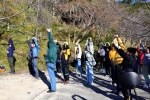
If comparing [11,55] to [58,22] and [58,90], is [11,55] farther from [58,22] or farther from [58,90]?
[58,22]

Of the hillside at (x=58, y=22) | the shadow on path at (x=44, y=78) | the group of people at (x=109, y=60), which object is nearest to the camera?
the group of people at (x=109, y=60)

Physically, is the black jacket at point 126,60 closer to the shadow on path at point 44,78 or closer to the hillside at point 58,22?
the shadow on path at point 44,78

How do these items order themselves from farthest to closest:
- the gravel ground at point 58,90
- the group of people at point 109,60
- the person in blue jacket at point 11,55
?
the person in blue jacket at point 11,55
the gravel ground at point 58,90
the group of people at point 109,60

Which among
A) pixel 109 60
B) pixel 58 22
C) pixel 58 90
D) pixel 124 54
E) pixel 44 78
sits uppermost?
pixel 58 22

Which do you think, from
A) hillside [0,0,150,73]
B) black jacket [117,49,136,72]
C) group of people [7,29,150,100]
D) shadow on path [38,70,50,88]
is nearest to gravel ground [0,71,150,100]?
shadow on path [38,70,50,88]

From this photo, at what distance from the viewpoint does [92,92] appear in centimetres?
782

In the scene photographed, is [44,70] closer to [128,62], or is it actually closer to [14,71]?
[14,71]

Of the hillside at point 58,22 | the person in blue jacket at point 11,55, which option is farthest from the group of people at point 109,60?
the hillside at point 58,22

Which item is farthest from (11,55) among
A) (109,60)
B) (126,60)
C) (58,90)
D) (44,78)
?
(126,60)

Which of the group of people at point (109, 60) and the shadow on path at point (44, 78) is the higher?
the group of people at point (109, 60)

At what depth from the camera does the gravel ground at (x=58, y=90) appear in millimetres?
7121

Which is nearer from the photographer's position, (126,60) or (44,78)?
(126,60)

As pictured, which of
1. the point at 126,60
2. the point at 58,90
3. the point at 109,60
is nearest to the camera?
the point at 126,60

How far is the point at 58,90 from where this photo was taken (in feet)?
26.1
